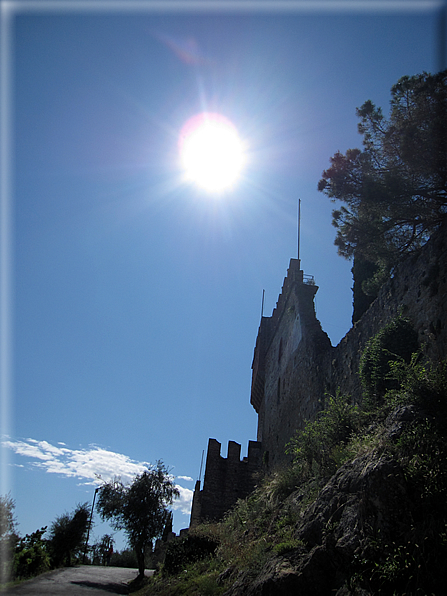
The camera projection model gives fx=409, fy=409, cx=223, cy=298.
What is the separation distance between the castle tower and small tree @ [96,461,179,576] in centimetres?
492

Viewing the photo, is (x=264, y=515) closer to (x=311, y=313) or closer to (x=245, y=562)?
(x=245, y=562)

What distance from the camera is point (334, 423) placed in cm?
801

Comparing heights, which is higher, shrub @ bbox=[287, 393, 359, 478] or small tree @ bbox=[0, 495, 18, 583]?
shrub @ bbox=[287, 393, 359, 478]

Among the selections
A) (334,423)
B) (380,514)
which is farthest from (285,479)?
(380,514)

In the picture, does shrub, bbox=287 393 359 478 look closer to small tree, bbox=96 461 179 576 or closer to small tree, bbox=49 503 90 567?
small tree, bbox=96 461 179 576

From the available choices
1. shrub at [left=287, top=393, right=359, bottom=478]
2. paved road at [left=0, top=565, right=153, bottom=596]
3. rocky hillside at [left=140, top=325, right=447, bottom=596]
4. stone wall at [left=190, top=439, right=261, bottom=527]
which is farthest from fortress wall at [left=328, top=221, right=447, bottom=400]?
stone wall at [left=190, top=439, right=261, bottom=527]

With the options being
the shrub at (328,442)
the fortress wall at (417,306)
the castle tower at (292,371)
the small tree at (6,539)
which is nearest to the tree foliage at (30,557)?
the small tree at (6,539)

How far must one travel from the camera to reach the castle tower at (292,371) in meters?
13.8

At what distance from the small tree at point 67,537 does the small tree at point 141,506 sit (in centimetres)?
454

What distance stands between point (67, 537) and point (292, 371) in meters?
14.2

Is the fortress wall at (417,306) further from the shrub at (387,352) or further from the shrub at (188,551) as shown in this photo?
the shrub at (188,551)

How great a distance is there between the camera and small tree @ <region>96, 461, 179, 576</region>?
1633cm

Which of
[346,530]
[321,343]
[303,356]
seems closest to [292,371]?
[303,356]

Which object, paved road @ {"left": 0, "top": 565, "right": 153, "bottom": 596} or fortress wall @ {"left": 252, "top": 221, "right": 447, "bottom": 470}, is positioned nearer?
fortress wall @ {"left": 252, "top": 221, "right": 447, "bottom": 470}
